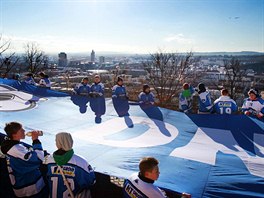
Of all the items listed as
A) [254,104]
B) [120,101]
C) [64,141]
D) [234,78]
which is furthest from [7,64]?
[234,78]

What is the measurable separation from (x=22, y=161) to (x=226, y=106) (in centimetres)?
497

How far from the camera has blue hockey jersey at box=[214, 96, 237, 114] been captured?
6.63 meters

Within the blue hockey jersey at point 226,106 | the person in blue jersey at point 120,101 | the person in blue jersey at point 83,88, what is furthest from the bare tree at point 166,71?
the blue hockey jersey at point 226,106

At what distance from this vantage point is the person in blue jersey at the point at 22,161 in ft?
11.0

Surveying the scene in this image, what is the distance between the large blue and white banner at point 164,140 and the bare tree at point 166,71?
19917mm

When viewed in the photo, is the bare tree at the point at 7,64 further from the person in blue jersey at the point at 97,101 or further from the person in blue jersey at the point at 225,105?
the person in blue jersey at the point at 225,105

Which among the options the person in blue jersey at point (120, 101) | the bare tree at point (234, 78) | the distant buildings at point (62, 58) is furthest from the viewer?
the distant buildings at point (62, 58)

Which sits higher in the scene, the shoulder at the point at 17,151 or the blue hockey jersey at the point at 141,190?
the shoulder at the point at 17,151

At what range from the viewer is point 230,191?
2.95 meters

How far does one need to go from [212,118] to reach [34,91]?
5.33 m

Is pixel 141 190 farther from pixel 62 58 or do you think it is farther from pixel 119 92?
pixel 62 58

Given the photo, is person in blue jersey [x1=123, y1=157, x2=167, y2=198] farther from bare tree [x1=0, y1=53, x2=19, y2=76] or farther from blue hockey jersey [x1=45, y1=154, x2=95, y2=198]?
bare tree [x1=0, y1=53, x2=19, y2=76]

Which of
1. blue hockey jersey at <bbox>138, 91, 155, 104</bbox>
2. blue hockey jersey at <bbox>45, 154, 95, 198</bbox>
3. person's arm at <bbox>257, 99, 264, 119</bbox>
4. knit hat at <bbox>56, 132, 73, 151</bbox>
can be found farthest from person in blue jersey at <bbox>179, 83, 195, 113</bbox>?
knit hat at <bbox>56, 132, 73, 151</bbox>

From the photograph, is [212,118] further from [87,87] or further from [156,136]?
[87,87]
